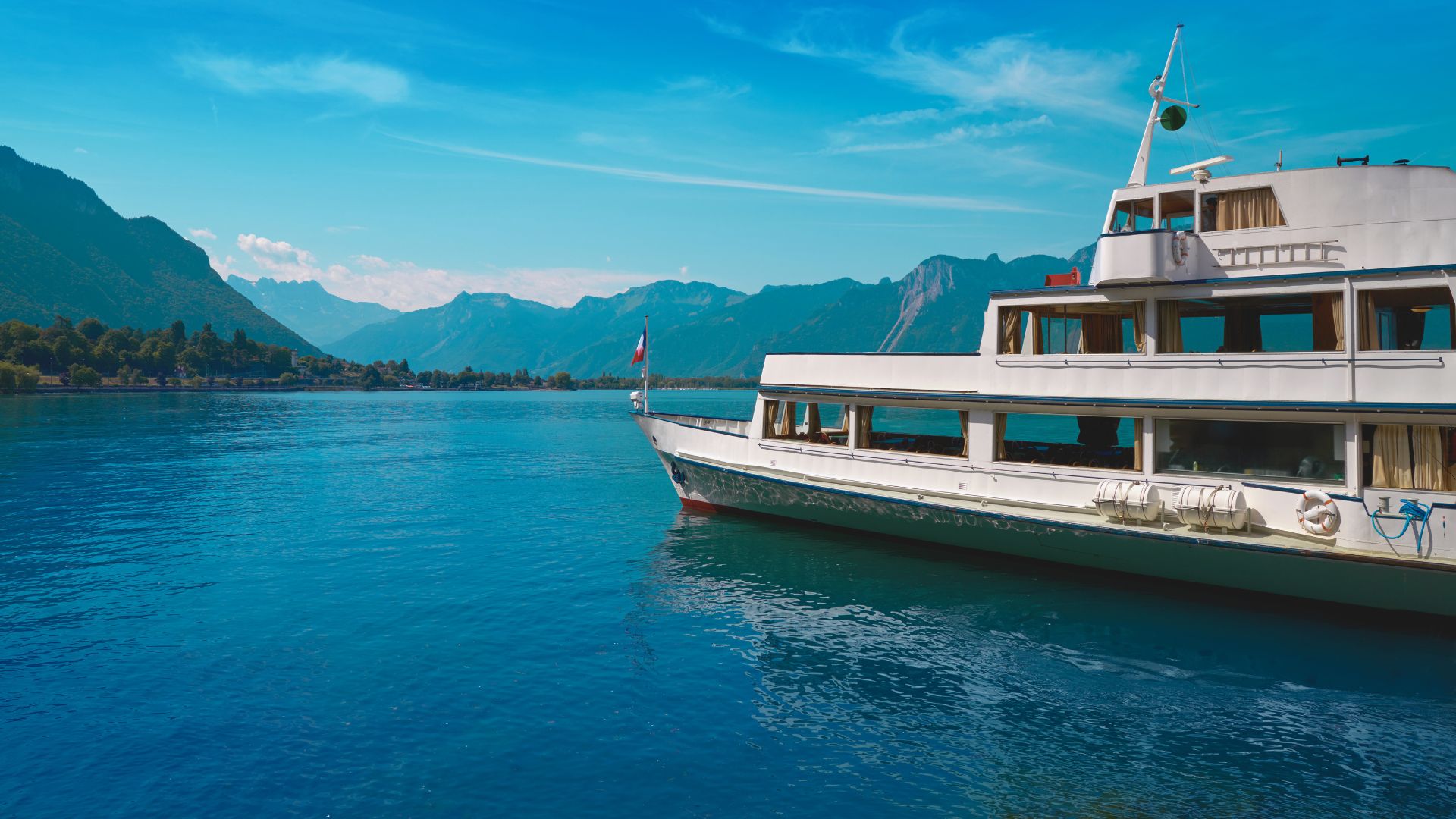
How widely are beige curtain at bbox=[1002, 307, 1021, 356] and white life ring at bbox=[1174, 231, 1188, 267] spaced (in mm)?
3664

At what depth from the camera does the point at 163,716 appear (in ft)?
42.4

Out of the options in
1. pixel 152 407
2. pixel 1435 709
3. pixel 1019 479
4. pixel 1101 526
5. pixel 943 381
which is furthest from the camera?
pixel 152 407

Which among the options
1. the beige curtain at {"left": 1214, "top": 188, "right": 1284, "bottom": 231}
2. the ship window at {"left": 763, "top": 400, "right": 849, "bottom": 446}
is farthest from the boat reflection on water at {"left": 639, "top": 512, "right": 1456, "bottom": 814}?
the beige curtain at {"left": 1214, "top": 188, "right": 1284, "bottom": 231}

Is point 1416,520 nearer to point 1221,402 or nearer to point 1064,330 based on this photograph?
point 1221,402

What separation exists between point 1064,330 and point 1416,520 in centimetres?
789

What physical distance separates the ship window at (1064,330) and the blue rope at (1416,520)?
633 centimetres

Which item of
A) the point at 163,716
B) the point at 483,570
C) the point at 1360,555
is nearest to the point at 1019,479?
the point at 1360,555

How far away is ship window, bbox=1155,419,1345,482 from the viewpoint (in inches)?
670

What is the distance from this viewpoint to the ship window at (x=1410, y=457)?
15.7m

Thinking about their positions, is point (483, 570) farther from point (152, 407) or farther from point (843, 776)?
point (152, 407)

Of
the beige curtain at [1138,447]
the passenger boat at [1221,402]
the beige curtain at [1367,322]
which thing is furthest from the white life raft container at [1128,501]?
the beige curtain at [1367,322]

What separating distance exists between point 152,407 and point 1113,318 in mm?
123904

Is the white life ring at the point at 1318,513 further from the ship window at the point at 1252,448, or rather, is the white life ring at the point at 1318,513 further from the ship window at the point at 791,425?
the ship window at the point at 791,425

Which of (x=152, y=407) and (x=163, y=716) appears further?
(x=152, y=407)
